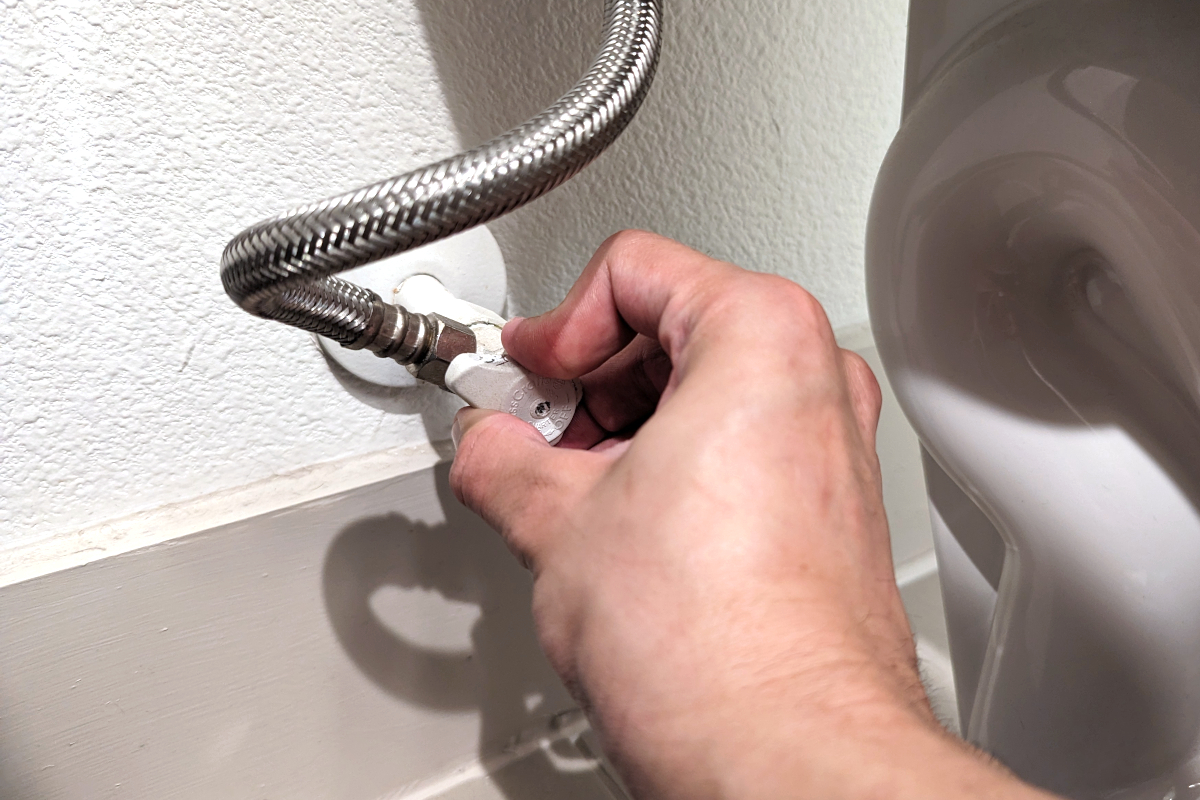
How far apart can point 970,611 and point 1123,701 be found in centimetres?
6

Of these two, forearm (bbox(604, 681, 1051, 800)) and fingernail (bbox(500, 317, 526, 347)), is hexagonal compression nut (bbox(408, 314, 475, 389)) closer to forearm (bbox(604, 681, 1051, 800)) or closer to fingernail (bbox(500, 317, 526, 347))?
fingernail (bbox(500, 317, 526, 347))

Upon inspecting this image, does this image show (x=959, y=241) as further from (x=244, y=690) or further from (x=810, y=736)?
(x=244, y=690)

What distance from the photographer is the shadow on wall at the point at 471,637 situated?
0.30 metres

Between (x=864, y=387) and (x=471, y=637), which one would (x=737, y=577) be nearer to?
(x=864, y=387)

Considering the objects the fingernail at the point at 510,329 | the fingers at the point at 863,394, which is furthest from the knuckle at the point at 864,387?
the fingernail at the point at 510,329

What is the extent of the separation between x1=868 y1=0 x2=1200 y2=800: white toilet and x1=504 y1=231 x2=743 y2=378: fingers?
8cm

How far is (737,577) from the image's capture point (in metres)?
0.15

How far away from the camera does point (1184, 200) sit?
0.18 m

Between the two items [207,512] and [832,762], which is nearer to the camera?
[832,762]

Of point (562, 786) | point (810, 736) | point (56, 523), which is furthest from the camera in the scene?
point (562, 786)

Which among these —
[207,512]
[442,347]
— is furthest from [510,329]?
[207,512]

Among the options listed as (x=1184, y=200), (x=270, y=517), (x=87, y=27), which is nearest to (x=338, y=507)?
(x=270, y=517)

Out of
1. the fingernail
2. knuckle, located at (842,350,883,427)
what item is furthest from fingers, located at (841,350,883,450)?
the fingernail

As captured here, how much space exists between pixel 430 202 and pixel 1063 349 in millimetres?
208
